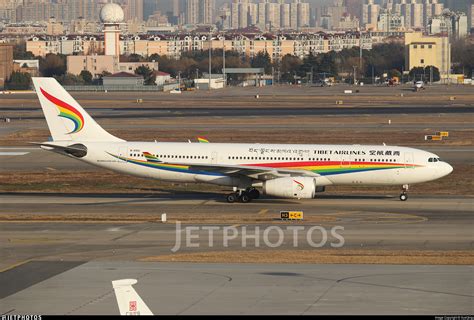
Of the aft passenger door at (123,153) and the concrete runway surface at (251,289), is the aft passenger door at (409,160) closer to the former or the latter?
the aft passenger door at (123,153)

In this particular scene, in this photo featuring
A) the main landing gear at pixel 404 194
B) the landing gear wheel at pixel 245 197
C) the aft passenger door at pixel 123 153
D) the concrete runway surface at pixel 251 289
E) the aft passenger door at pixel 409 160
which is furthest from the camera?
the aft passenger door at pixel 123 153

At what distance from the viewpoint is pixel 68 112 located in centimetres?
5991

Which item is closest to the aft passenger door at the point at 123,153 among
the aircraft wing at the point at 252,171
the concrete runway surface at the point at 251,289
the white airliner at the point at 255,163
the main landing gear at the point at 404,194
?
the white airliner at the point at 255,163

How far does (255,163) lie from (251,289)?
86.9 feet

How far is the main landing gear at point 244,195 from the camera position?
2259 inches

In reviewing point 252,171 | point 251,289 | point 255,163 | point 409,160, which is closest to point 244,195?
point 252,171

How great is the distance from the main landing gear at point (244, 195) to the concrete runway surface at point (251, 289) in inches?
792

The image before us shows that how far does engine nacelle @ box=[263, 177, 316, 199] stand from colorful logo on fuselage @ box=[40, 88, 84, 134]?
12339mm

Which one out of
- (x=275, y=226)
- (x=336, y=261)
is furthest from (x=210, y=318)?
(x=275, y=226)

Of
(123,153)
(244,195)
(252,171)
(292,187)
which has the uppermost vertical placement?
(123,153)

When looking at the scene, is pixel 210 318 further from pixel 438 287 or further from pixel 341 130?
pixel 341 130

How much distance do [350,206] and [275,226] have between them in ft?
27.9

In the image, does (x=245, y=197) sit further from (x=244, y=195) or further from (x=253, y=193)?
(x=253, y=193)

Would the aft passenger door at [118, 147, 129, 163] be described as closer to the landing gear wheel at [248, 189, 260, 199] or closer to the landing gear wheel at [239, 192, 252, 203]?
the landing gear wheel at [239, 192, 252, 203]
